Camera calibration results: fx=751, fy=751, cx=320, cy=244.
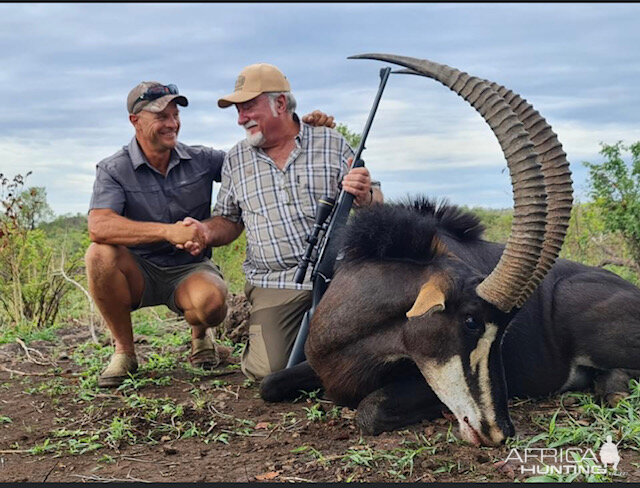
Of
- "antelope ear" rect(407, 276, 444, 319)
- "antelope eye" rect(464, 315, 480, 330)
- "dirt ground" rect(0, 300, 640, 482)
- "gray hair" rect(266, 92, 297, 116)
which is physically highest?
"gray hair" rect(266, 92, 297, 116)

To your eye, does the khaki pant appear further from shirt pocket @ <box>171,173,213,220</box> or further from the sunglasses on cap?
the sunglasses on cap

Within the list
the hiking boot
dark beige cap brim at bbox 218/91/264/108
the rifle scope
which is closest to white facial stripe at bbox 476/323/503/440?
the rifle scope

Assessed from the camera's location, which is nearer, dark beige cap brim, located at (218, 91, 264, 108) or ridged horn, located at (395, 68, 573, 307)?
ridged horn, located at (395, 68, 573, 307)

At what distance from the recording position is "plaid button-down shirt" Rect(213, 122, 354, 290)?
550 cm

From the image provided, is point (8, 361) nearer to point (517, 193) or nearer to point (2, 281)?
point (2, 281)

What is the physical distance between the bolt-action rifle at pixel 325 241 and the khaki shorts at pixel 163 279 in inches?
51.2

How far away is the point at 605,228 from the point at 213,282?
5144 millimetres

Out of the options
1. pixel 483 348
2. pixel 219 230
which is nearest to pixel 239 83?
pixel 219 230

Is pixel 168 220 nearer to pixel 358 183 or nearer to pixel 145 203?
pixel 145 203

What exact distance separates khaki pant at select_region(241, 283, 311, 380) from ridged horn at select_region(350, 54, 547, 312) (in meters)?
1.99

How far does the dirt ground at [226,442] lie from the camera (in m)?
3.65

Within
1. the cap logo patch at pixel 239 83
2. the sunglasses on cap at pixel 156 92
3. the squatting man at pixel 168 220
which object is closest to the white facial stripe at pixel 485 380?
the squatting man at pixel 168 220

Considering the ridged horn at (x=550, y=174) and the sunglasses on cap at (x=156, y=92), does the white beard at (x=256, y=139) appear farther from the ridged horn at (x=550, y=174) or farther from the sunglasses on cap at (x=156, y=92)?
the ridged horn at (x=550, y=174)

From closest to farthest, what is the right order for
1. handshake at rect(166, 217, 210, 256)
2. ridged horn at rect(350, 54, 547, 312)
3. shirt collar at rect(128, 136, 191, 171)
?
ridged horn at rect(350, 54, 547, 312), handshake at rect(166, 217, 210, 256), shirt collar at rect(128, 136, 191, 171)
